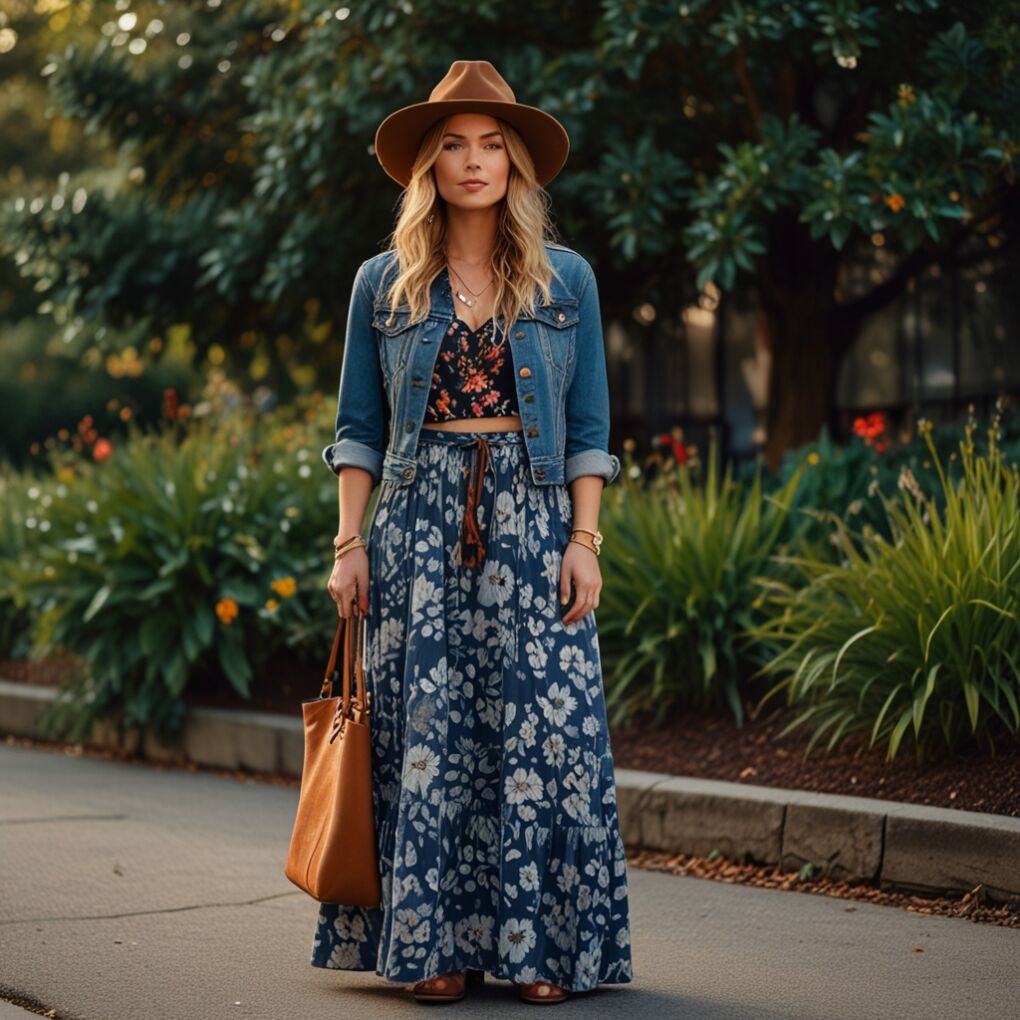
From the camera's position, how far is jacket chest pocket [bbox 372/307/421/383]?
13.3 feet

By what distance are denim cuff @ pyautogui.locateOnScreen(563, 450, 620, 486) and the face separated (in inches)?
25.6

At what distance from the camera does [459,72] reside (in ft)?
13.5

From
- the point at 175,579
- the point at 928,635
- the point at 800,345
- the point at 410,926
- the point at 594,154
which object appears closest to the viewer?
the point at 410,926

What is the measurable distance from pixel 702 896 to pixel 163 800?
2726 millimetres

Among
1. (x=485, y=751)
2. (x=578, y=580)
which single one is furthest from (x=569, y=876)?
(x=578, y=580)

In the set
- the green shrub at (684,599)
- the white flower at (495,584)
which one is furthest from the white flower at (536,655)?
the green shrub at (684,599)

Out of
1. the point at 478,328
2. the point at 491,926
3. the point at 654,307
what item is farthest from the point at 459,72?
the point at 654,307

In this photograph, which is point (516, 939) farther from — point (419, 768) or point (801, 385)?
point (801, 385)

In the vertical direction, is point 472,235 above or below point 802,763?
above

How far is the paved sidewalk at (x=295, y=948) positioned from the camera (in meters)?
3.97

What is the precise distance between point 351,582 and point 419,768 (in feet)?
1.60

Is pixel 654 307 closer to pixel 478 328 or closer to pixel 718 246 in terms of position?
pixel 718 246

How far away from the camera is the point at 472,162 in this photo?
405cm

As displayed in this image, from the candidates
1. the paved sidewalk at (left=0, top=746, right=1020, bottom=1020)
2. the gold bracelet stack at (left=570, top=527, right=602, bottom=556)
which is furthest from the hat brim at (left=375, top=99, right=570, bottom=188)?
the paved sidewalk at (left=0, top=746, right=1020, bottom=1020)
